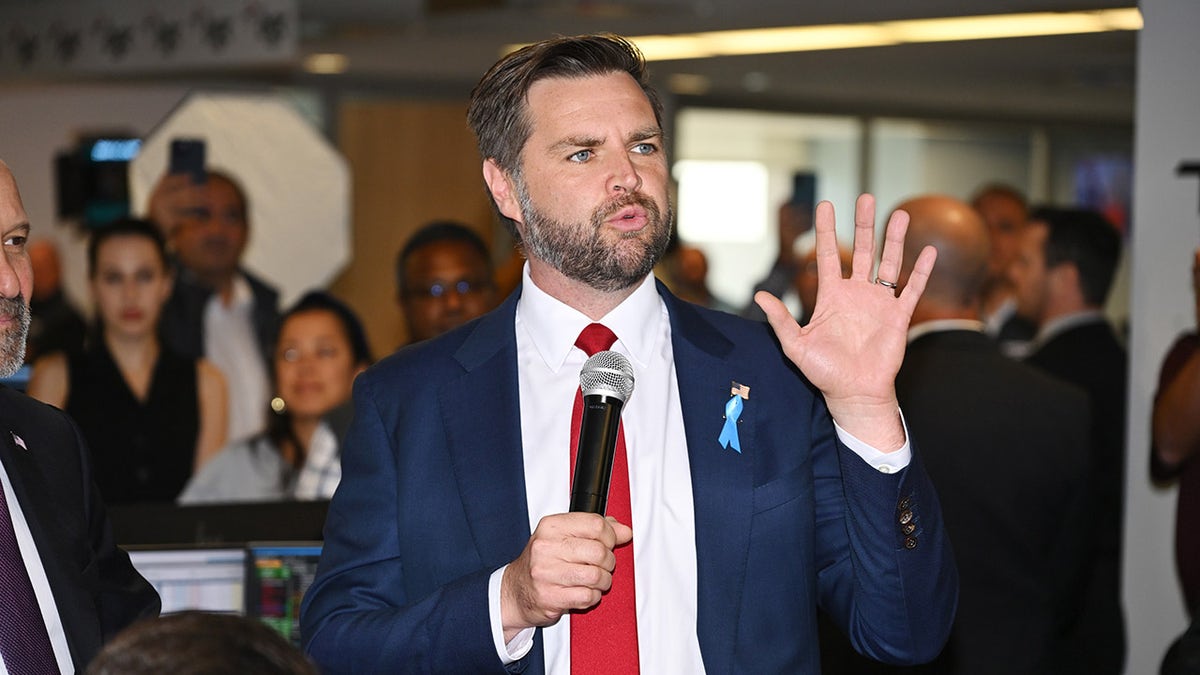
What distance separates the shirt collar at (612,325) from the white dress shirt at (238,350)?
3472mm

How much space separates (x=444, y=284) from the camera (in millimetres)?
4695

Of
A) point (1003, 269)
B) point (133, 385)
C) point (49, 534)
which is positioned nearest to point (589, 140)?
point (49, 534)

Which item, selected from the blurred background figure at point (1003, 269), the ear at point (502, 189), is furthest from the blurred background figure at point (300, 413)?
the blurred background figure at point (1003, 269)

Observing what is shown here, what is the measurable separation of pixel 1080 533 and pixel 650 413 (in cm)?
227

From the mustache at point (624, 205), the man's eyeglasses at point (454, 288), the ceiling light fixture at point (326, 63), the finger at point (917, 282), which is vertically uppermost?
the ceiling light fixture at point (326, 63)

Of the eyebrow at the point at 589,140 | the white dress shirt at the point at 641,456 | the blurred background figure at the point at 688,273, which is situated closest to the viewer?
the white dress shirt at the point at 641,456

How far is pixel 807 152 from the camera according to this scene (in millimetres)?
11586

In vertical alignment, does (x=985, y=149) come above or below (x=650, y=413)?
above

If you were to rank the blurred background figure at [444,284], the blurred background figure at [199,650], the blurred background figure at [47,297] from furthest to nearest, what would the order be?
the blurred background figure at [47,297] → the blurred background figure at [444,284] → the blurred background figure at [199,650]

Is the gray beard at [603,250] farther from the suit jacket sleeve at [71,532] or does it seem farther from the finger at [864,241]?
the suit jacket sleeve at [71,532]

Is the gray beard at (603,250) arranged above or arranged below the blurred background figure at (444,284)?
above

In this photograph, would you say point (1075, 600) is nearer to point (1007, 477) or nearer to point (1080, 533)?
point (1080, 533)

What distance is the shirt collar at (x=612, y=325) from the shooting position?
210 centimetres

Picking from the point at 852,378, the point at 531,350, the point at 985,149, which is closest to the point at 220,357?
the point at 531,350
